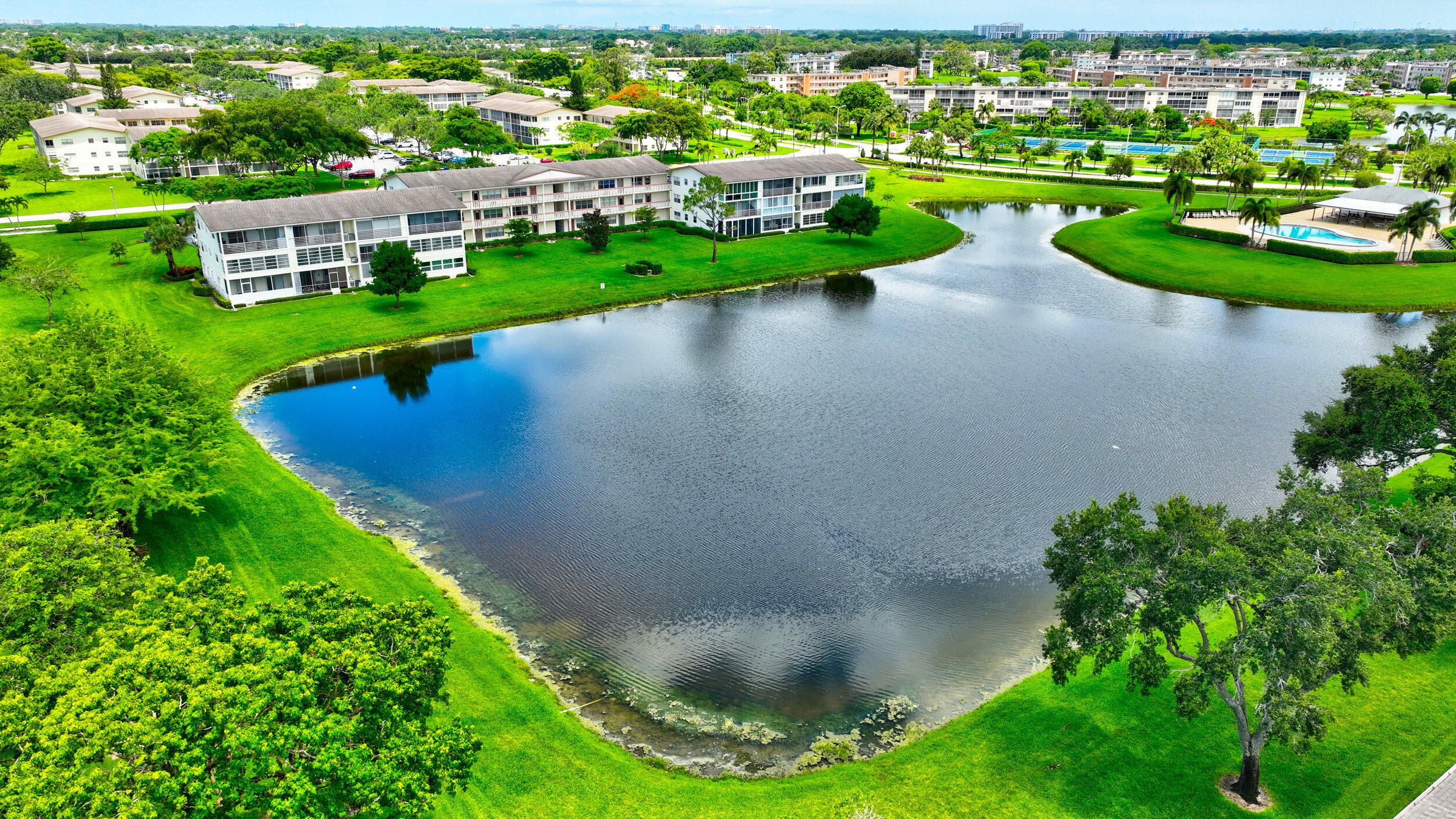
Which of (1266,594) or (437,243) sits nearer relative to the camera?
(1266,594)

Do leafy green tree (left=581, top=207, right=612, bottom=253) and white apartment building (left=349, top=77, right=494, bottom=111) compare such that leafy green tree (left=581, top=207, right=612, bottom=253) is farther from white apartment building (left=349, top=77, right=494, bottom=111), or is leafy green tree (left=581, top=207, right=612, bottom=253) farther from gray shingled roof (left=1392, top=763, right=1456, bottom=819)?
white apartment building (left=349, top=77, right=494, bottom=111)

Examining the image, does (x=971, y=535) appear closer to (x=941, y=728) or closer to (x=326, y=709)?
(x=941, y=728)

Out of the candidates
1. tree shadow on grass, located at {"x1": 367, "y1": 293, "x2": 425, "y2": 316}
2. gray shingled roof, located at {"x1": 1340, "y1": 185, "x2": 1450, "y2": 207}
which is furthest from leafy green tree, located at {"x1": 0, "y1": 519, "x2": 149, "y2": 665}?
gray shingled roof, located at {"x1": 1340, "y1": 185, "x2": 1450, "y2": 207}

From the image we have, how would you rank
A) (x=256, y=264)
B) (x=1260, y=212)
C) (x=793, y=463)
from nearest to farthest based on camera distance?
(x=793, y=463) < (x=256, y=264) < (x=1260, y=212)

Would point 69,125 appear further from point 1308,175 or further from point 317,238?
point 1308,175

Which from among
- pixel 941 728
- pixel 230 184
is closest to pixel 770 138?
pixel 230 184

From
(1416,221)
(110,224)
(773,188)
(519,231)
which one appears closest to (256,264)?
(519,231)

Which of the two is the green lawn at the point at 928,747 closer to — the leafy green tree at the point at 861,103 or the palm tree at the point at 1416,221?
the palm tree at the point at 1416,221

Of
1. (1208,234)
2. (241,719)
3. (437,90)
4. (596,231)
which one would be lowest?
(241,719)
